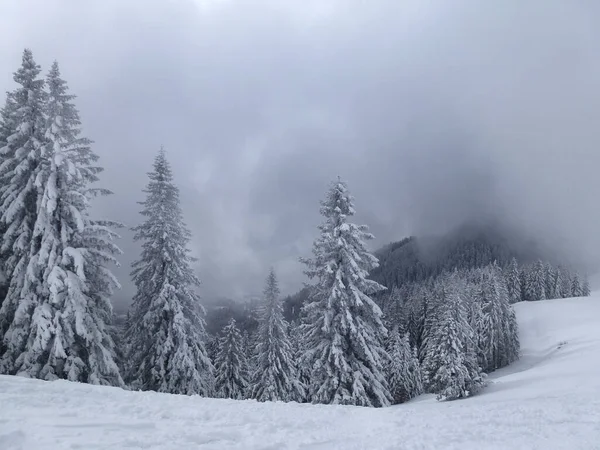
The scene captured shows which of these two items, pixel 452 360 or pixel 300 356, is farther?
pixel 452 360

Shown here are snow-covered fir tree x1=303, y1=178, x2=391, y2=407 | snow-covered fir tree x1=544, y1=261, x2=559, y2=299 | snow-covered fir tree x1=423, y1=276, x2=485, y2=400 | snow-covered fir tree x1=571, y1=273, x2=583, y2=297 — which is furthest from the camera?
snow-covered fir tree x1=544, y1=261, x2=559, y2=299

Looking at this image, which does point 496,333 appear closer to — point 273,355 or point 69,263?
point 273,355

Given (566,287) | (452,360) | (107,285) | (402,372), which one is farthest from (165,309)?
(566,287)

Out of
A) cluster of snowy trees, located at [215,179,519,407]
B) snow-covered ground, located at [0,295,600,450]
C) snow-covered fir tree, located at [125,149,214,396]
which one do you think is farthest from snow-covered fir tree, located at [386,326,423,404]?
snow-covered ground, located at [0,295,600,450]

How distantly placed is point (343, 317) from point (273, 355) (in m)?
16.6

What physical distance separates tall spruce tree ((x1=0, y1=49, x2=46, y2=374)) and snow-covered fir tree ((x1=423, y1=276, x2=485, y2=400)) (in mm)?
36758

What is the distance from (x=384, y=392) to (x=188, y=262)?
12.5 m

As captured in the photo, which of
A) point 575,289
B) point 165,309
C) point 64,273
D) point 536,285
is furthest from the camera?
point 575,289

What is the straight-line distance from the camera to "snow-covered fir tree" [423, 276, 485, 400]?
38.3 meters

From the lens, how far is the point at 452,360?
39219 mm

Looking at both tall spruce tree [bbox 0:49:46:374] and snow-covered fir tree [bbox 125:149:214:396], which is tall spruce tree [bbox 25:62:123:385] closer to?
tall spruce tree [bbox 0:49:46:374]

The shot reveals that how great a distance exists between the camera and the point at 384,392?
63.0 ft

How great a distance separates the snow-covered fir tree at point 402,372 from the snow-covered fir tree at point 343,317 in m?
37.8

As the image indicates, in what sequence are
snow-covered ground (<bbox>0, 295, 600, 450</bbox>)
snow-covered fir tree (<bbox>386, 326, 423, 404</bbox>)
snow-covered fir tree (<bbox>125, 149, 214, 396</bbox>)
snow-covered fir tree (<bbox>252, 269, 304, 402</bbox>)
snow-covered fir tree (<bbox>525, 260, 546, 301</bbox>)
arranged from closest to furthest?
1. snow-covered ground (<bbox>0, 295, 600, 450</bbox>)
2. snow-covered fir tree (<bbox>125, 149, 214, 396</bbox>)
3. snow-covered fir tree (<bbox>252, 269, 304, 402</bbox>)
4. snow-covered fir tree (<bbox>386, 326, 423, 404</bbox>)
5. snow-covered fir tree (<bbox>525, 260, 546, 301</bbox>)
